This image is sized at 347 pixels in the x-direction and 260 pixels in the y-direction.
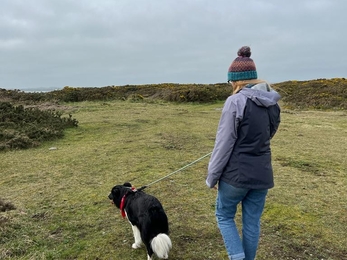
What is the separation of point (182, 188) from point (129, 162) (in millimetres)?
2027

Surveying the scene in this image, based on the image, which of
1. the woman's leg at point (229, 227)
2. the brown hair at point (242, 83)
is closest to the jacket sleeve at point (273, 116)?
the brown hair at point (242, 83)

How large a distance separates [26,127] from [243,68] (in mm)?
9528

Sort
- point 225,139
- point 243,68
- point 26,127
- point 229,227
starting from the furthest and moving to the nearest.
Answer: point 26,127 → point 229,227 → point 243,68 → point 225,139

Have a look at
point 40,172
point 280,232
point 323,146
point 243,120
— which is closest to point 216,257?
point 280,232

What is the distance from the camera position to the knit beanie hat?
2654 millimetres

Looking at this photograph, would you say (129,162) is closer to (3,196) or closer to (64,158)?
(64,158)

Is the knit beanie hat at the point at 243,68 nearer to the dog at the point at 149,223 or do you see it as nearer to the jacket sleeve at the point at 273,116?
the jacket sleeve at the point at 273,116

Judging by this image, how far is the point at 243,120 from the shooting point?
2502 mm

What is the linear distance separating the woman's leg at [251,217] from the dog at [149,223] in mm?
756

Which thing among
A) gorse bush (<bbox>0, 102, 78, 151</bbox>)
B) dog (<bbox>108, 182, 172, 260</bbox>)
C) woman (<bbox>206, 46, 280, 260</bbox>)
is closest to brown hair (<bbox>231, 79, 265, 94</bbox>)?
woman (<bbox>206, 46, 280, 260</bbox>)

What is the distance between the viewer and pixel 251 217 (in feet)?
9.23

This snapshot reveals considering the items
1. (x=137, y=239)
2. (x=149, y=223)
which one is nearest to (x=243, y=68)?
(x=149, y=223)

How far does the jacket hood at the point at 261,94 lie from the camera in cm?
252

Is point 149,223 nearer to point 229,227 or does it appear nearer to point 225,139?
point 229,227
